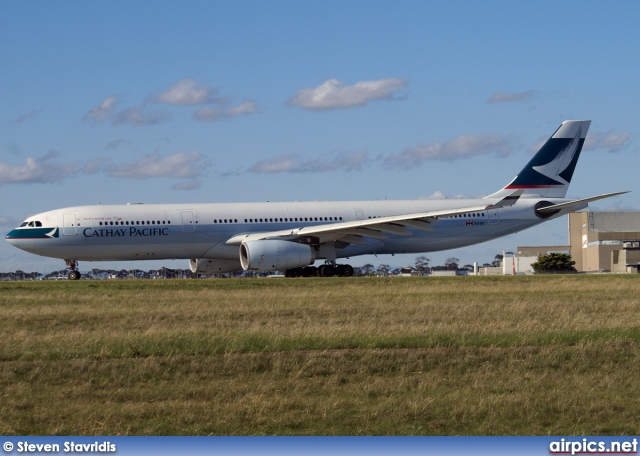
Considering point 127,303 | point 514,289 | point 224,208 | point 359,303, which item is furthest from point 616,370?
point 224,208

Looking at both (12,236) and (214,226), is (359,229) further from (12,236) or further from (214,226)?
(12,236)

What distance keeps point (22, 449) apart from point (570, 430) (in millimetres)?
5771

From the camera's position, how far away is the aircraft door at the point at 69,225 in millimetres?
39875

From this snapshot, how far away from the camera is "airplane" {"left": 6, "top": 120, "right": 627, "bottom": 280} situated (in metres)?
39.9

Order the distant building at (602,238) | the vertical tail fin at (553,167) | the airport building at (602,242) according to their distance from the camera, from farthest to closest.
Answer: the distant building at (602,238), the airport building at (602,242), the vertical tail fin at (553,167)

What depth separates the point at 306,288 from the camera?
104ft

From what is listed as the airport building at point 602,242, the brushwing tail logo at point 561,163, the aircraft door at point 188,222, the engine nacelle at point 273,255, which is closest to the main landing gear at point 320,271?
the engine nacelle at point 273,255

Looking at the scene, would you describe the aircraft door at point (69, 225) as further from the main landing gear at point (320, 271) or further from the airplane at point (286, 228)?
the main landing gear at point (320, 271)

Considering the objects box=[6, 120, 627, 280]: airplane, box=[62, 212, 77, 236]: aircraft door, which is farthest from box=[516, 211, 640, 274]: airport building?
box=[62, 212, 77, 236]: aircraft door

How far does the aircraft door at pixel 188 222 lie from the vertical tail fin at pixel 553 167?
15.0 meters

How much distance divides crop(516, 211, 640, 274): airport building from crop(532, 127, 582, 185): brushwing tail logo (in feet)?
116

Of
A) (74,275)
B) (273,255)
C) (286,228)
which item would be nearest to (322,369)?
(273,255)

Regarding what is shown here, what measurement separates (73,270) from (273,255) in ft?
30.3

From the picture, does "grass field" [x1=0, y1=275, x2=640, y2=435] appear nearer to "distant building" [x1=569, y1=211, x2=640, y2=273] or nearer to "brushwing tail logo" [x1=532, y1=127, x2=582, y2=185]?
"brushwing tail logo" [x1=532, y1=127, x2=582, y2=185]
